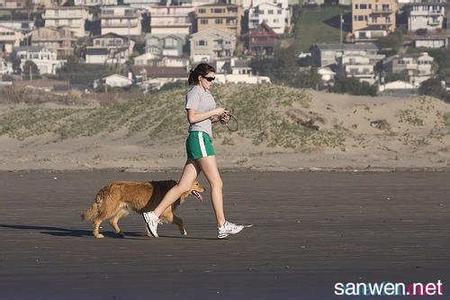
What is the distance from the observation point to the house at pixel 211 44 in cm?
9744

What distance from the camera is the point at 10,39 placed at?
106 m

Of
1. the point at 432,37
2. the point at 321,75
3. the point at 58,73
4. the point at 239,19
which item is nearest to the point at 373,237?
the point at 321,75

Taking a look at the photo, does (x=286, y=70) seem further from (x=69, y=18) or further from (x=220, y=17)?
(x=69, y=18)

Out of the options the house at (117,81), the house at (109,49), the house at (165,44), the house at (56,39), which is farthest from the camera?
the house at (56,39)

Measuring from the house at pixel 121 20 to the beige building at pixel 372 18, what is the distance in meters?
15.9

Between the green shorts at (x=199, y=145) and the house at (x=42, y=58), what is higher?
the green shorts at (x=199, y=145)

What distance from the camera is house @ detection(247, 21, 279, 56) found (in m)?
97.8

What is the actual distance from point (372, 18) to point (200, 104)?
9604 cm

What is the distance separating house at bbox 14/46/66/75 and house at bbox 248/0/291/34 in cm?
1640

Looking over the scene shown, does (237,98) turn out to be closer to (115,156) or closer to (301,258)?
(115,156)

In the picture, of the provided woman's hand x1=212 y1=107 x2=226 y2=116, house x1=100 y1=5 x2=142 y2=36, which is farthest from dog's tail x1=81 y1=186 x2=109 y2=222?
house x1=100 y1=5 x2=142 y2=36

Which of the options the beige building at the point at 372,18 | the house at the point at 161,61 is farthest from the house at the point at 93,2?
the house at the point at 161,61

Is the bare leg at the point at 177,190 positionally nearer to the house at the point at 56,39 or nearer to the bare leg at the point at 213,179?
the bare leg at the point at 213,179

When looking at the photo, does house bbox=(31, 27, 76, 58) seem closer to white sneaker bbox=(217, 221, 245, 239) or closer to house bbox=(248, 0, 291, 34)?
house bbox=(248, 0, 291, 34)
